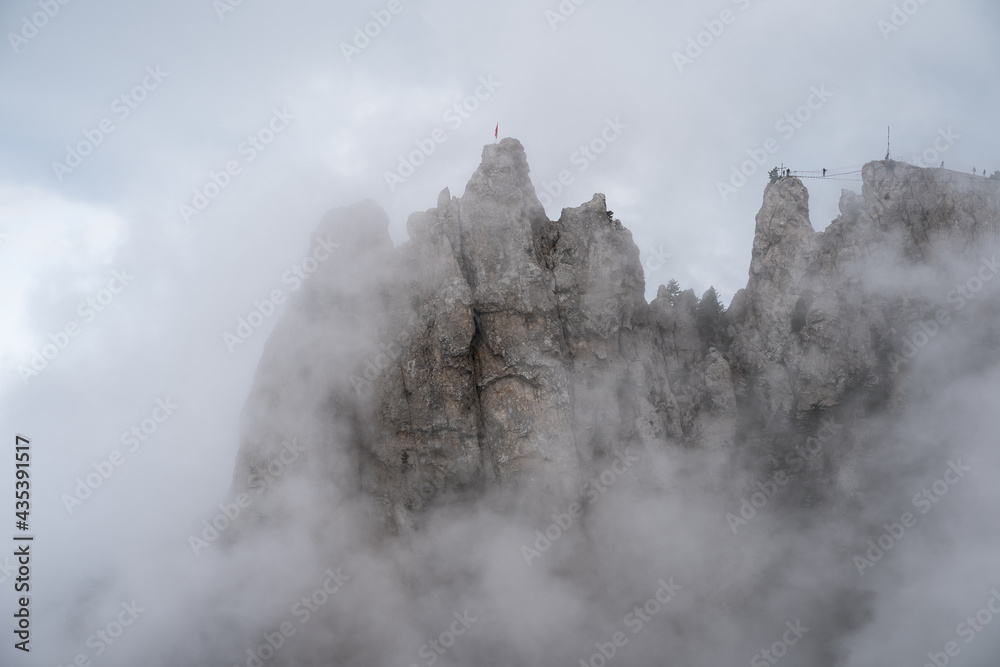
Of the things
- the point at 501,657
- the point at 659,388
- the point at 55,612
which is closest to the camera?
the point at 501,657

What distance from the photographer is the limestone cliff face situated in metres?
45.9

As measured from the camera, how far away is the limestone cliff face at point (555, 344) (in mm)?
45906

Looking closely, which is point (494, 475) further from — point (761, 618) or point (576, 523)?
point (761, 618)

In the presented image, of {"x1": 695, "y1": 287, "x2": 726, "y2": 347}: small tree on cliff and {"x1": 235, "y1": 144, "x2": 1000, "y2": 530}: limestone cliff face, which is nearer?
{"x1": 235, "y1": 144, "x2": 1000, "y2": 530}: limestone cliff face

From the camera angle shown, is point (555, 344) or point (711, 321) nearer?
point (555, 344)

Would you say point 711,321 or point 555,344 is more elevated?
point 711,321

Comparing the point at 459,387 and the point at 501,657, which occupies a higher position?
the point at 459,387

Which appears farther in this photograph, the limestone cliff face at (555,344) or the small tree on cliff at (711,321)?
the small tree on cliff at (711,321)

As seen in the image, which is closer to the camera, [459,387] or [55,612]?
[459,387]

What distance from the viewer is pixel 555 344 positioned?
4628 centimetres

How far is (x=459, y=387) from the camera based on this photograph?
46.0 metres

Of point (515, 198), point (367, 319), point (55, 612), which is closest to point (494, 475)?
point (367, 319)

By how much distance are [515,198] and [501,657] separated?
31.5 meters

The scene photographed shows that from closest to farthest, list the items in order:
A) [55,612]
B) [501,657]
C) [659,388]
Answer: [501,657], [659,388], [55,612]
